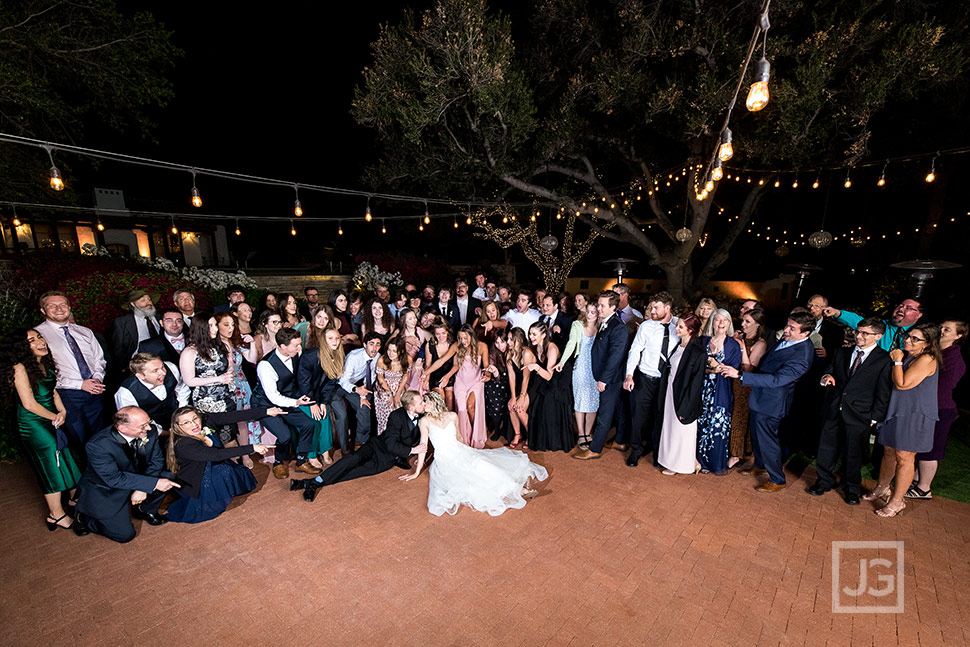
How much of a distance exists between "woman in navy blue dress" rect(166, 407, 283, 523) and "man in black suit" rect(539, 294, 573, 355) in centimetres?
371

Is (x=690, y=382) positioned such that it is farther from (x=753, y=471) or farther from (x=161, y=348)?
(x=161, y=348)

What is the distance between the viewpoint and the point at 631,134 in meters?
10.2

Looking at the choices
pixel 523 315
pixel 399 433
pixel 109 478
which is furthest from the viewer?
pixel 523 315

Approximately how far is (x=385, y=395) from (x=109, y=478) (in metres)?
2.46

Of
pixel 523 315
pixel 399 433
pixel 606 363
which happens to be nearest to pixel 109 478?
pixel 399 433

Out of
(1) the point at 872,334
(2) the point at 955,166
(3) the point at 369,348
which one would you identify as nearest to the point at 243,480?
(3) the point at 369,348

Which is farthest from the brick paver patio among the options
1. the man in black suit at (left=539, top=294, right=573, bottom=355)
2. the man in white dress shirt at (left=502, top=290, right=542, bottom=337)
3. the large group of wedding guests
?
the man in white dress shirt at (left=502, top=290, right=542, bottom=337)

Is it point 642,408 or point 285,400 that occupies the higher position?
point 285,400

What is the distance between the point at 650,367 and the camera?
14.6 feet

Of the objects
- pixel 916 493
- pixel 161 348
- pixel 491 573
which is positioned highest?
pixel 161 348

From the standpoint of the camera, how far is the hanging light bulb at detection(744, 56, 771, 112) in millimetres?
2580

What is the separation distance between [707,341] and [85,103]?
43.5ft

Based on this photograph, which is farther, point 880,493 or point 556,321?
point 556,321

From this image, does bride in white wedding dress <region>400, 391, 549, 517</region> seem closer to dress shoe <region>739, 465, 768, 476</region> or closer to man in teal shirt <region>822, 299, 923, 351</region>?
dress shoe <region>739, 465, 768, 476</region>
